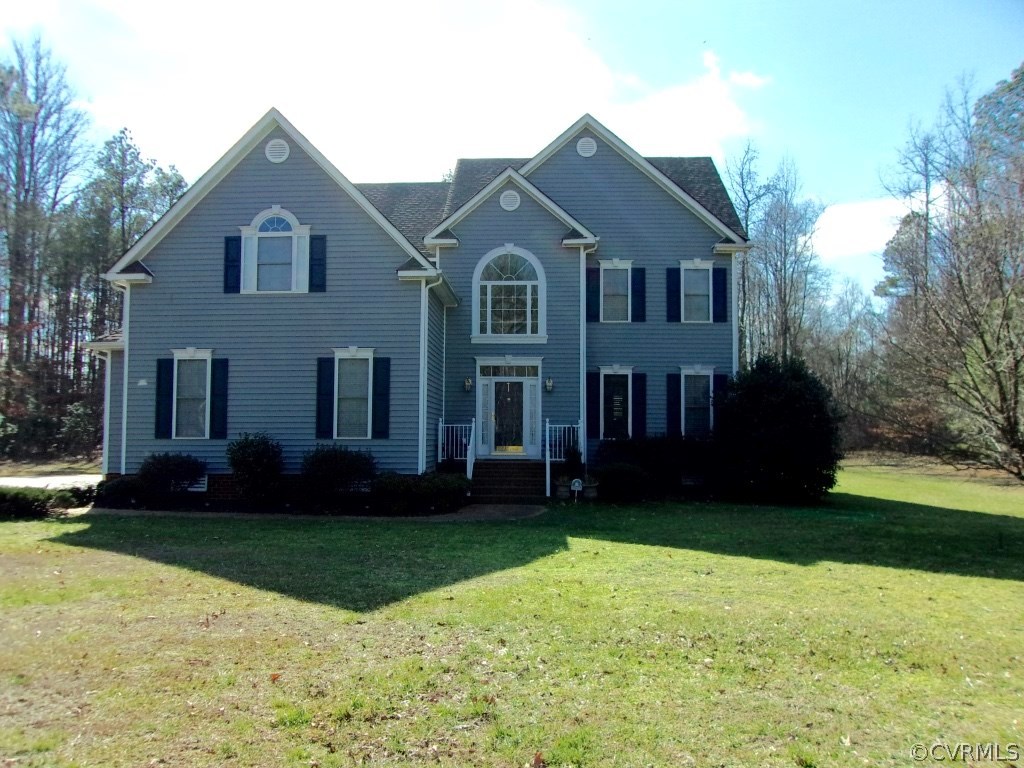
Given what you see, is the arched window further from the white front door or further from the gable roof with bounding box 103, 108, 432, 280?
the gable roof with bounding box 103, 108, 432, 280

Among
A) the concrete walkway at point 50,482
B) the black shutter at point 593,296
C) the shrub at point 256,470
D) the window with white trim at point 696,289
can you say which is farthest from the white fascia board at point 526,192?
the concrete walkway at point 50,482

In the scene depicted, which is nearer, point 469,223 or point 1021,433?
point 1021,433

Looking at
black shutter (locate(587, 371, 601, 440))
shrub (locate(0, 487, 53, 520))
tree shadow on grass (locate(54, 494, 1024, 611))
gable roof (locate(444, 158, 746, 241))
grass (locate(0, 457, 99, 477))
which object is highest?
gable roof (locate(444, 158, 746, 241))

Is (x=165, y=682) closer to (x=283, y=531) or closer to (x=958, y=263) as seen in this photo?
(x=283, y=531)

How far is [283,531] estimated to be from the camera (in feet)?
42.1

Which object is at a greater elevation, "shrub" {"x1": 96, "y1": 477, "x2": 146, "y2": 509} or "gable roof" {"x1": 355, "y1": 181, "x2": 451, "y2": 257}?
"gable roof" {"x1": 355, "y1": 181, "x2": 451, "y2": 257}

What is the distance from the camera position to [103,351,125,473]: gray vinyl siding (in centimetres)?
1758

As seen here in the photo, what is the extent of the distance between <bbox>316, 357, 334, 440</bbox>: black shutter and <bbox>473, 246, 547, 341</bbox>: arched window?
14.4 feet

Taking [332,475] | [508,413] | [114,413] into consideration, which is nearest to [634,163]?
[508,413]

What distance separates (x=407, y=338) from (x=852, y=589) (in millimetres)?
10759

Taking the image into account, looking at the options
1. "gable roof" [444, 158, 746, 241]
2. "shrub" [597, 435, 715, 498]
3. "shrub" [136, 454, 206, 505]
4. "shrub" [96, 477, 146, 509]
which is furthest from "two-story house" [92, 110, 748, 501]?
"shrub" [96, 477, 146, 509]

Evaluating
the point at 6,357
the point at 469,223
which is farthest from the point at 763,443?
the point at 6,357

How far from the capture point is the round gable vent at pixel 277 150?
676 inches

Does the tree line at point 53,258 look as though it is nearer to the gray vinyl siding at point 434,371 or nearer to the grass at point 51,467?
the grass at point 51,467
